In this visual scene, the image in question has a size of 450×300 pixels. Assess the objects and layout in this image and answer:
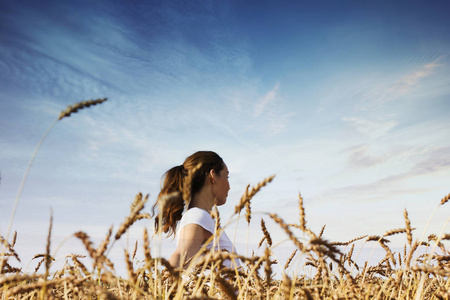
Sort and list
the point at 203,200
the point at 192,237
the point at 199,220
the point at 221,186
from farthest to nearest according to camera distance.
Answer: the point at 221,186, the point at 203,200, the point at 199,220, the point at 192,237

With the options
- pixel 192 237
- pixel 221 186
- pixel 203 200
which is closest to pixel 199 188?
pixel 203 200

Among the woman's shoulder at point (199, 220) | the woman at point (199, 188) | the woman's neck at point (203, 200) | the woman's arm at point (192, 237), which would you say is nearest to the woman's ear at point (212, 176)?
the woman at point (199, 188)

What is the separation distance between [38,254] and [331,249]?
267 cm

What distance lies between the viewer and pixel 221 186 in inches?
245

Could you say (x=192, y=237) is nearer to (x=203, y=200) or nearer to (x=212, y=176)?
(x=203, y=200)

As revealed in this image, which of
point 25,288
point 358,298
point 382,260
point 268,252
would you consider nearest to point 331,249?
point 268,252

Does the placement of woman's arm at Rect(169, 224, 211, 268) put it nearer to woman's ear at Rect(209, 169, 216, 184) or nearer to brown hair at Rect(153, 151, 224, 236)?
brown hair at Rect(153, 151, 224, 236)

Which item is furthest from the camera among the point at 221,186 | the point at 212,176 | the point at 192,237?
the point at 221,186

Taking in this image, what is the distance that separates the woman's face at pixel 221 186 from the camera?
20.2ft

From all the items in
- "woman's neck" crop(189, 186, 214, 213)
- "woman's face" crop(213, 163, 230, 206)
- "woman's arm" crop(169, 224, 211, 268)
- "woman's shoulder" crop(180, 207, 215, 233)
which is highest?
"woman's face" crop(213, 163, 230, 206)

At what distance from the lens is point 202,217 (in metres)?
4.84

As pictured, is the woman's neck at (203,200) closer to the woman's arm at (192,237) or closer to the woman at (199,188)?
the woman at (199,188)

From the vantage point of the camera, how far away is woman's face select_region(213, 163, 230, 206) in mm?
6160

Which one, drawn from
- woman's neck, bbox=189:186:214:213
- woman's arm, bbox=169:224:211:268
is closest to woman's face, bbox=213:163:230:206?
woman's neck, bbox=189:186:214:213
